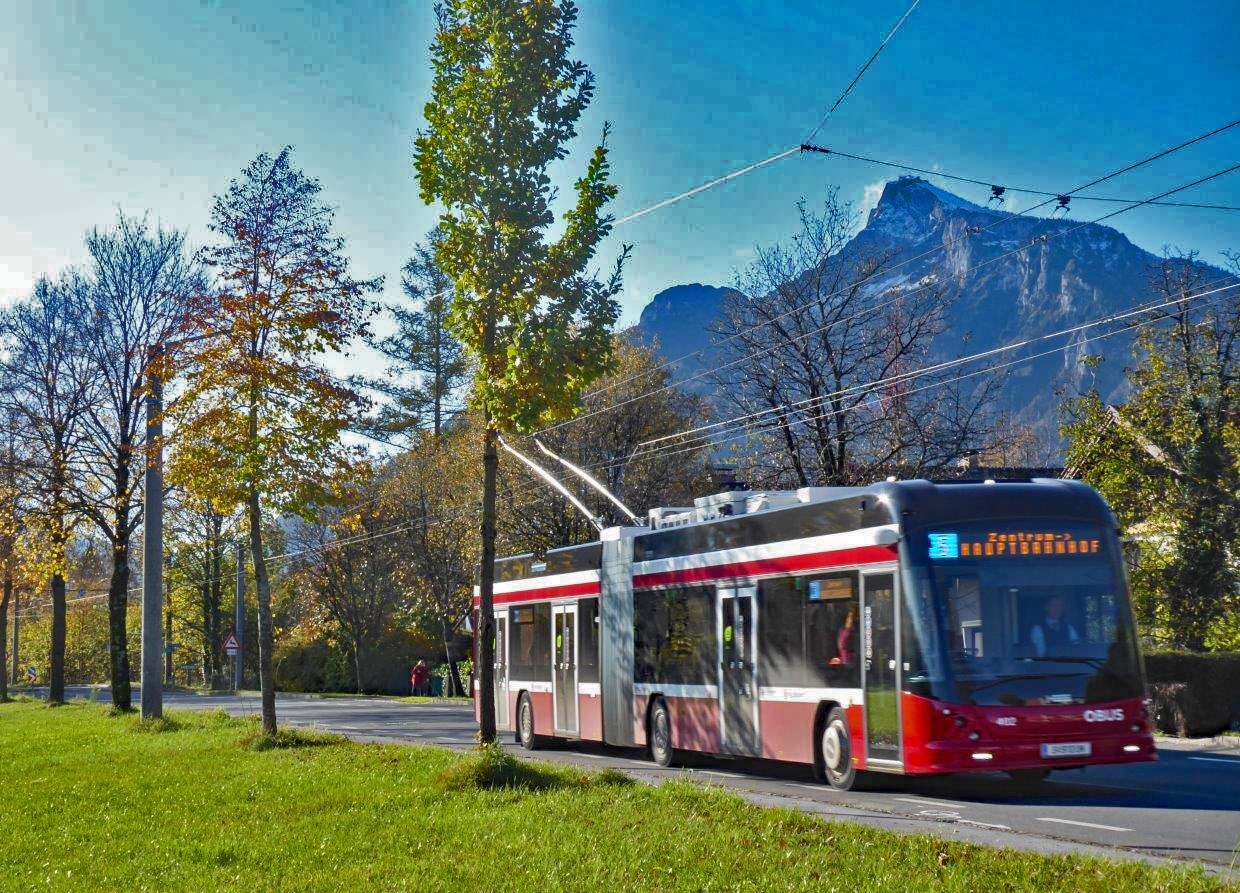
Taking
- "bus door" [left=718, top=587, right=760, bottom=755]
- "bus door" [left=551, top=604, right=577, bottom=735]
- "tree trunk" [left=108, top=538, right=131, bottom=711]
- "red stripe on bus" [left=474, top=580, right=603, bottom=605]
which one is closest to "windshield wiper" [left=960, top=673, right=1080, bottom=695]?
"bus door" [left=718, top=587, right=760, bottom=755]

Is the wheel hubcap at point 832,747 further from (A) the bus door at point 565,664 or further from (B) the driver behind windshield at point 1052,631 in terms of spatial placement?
(A) the bus door at point 565,664

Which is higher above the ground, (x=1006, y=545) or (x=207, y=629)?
(x=207, y=629)

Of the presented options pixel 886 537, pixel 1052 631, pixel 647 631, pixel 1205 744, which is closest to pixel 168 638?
pixel 647 631

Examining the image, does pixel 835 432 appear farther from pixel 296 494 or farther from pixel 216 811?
pixel 216 811

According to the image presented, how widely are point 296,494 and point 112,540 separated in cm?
1353

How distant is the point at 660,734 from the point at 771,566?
418 centimetres

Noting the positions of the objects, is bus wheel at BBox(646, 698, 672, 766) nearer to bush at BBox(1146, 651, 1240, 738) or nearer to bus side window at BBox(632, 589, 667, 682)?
bus side window at BBox(632, 589, 667, 682)

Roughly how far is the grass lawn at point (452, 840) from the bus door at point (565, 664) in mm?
5646

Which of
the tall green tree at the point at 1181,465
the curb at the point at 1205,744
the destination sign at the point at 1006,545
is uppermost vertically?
the tall green tree at the point at 1181,465

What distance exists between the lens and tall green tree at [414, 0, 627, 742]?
→ 16.5 m

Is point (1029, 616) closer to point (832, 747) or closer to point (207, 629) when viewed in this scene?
point (832, 747)

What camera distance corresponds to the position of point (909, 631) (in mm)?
14227

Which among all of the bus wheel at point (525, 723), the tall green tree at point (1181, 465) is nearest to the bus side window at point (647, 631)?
the bus wheel at point (525, 723)

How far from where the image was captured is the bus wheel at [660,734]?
65.5 ft
